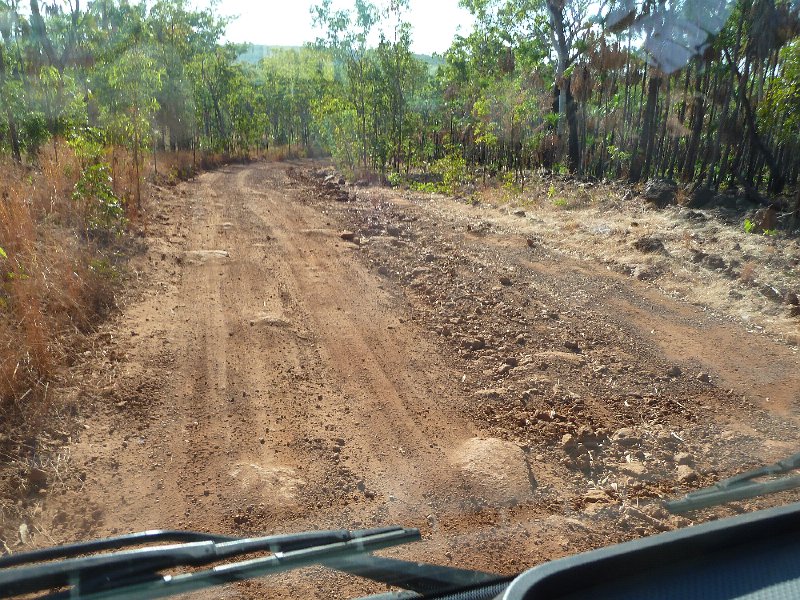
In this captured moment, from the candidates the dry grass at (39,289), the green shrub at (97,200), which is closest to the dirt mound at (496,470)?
the dry grass at (39,289)

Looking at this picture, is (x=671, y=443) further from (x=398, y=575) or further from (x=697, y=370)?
(x=398, y=575)

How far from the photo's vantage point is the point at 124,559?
6.31 feet

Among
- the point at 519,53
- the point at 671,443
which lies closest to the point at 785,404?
the point at 671,443

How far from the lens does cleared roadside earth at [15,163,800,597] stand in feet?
10.9

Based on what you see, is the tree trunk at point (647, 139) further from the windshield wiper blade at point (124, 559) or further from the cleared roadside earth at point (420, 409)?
the windshield wiper blade at point (124, 559)

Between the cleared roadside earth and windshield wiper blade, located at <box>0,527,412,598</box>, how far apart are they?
454mm

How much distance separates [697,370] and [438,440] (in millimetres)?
2258

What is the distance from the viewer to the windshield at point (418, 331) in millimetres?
3463

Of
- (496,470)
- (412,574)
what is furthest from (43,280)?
(412,574)

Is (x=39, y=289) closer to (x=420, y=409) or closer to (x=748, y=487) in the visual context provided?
(x=420, y=409)

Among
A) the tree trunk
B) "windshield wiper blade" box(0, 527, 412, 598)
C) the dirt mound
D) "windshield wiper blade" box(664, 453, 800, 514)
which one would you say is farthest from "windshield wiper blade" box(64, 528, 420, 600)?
the tree trunk

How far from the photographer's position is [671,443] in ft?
13.3

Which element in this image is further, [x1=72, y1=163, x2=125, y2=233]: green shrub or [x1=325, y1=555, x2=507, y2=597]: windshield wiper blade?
[x1=72, y1=163, x2=125, y2=233]: green shrub

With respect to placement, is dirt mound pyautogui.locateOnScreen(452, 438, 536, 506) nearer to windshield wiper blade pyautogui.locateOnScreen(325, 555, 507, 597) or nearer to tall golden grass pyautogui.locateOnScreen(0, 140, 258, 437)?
windshield wiper blade pyautogui.locateOnScreen(325, 555, 507, 597)
